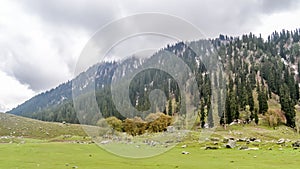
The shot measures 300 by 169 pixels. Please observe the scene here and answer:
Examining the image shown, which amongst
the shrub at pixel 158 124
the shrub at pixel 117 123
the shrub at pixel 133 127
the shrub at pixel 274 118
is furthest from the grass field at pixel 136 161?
the shrub at pixel 274 118

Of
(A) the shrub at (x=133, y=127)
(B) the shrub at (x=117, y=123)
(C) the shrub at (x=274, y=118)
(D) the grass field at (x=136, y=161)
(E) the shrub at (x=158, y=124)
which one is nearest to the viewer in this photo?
(D) the grass field at (x=136, y=161)

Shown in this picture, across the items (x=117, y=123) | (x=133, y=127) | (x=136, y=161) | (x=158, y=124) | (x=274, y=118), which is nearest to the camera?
A: (x=136, y=161)

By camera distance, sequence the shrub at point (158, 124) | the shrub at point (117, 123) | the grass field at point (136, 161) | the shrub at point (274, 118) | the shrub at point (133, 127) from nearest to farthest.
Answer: the grass field at point (136, 161) → the shrub at point (133, 127) → the shrub at point (117, 123) → the shrub at point (158, 124) → the shrub at point (274, 118)

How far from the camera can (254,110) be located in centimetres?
11888

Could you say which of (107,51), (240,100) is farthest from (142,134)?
(240,100)

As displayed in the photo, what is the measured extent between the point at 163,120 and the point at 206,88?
65.7 m

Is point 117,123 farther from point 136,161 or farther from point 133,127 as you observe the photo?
point 136,161

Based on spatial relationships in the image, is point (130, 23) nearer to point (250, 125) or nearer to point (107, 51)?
point (107, 51)

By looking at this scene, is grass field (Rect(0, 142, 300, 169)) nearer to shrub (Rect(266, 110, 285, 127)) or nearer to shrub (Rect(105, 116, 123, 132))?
shrub (Rect(105, 116, 123, 132))

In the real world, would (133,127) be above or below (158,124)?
below

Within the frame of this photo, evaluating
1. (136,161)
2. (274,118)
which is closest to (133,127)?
(136,161)

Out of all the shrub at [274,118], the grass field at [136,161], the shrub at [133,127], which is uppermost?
the shrub at [274,118]

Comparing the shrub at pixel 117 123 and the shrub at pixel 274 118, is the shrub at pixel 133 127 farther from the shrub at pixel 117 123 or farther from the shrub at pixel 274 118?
the shrub at pixel 274 118

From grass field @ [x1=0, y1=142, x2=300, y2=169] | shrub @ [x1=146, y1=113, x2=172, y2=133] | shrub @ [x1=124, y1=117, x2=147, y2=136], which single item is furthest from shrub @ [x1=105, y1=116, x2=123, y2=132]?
grass field @ [x1=0, y1=142, x2=300, y2=169]
